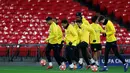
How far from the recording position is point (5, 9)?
29.2 meters

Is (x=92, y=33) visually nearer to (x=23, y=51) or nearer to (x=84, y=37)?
(x=84, y=37)

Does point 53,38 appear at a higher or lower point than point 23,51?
higher

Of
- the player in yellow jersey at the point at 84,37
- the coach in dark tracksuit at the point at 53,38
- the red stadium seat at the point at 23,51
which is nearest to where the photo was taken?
the player in yellow jersey at the point at 84,37

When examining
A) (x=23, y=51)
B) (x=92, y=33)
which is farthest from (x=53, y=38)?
(x=23, y=51)

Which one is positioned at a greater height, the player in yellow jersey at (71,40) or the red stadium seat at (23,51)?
the player in yellow jersey at (71,40)

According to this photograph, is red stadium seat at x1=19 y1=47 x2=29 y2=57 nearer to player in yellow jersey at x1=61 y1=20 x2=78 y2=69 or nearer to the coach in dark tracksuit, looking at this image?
the coach in dark tracksuit

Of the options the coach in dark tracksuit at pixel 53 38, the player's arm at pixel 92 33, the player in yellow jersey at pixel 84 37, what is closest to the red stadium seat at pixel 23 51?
the coach in dark tracksuit at pixel 53 38

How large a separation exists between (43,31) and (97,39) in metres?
7.51

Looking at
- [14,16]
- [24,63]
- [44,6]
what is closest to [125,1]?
[44,6]

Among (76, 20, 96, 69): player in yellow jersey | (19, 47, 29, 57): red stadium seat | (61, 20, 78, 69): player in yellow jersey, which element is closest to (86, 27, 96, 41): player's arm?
(76, 20, 96, 69): player in yellow jersey

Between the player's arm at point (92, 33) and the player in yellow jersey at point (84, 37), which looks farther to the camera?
the player's arm at point (92, 33)

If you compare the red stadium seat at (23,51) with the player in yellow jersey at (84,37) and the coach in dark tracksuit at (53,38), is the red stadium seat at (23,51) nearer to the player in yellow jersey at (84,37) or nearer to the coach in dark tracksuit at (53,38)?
the coach in dark tracksuit at (53,38)

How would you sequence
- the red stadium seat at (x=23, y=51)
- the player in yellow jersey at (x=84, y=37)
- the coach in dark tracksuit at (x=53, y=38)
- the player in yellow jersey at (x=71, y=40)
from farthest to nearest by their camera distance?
the red stadium seat at (x=23, y=51)
the coach in dark tracksuit at (x=53, y=38)
the player in yellow jersey at (x=71, y=40)
the player in yellow jersey at (x=84, y=37)

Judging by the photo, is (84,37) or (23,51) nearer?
(84,37)
